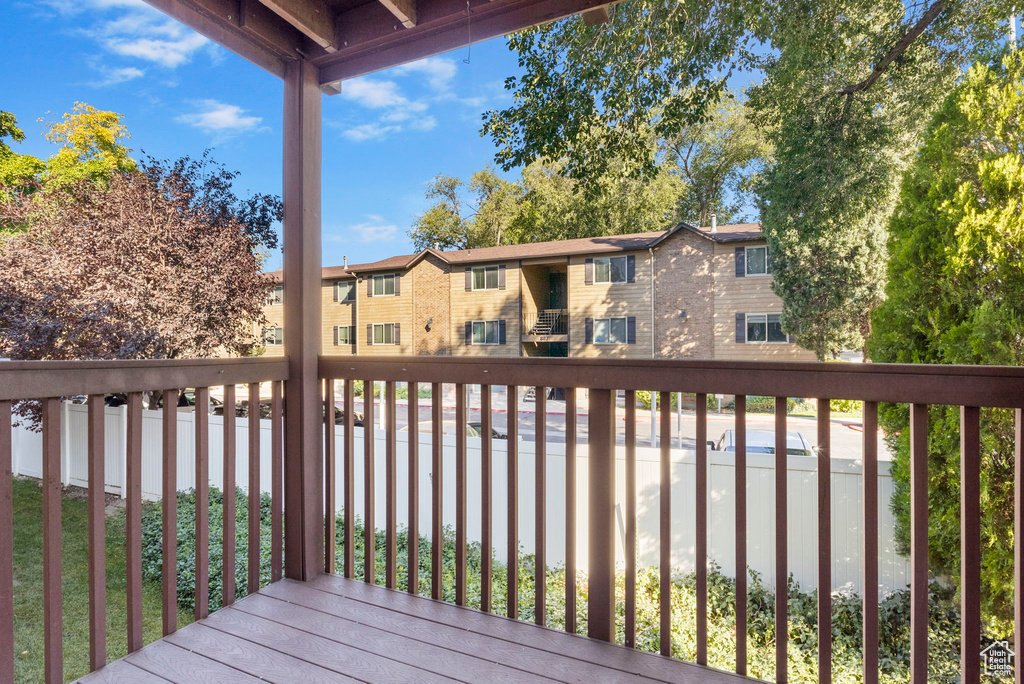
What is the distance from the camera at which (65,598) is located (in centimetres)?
313

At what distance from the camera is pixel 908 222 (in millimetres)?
2074

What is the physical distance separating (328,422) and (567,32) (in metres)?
1.97

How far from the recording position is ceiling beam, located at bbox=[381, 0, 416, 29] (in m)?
1.90

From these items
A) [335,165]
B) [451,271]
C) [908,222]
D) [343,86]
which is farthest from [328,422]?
[908,222]

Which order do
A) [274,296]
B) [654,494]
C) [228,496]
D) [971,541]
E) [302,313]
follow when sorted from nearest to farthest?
[971,541] < [228,496] < [302,313] < [274,296] < [654,494]

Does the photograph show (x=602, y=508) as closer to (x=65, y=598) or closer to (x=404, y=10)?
(x=404, y=10)

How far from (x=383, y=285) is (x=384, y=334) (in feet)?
0.83

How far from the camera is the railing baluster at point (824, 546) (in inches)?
59.2

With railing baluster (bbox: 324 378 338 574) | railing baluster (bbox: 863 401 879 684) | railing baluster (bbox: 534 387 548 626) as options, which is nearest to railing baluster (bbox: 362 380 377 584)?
railing baluster (bbox: 324 378 338 574)

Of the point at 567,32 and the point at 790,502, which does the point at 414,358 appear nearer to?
the point at 567,32

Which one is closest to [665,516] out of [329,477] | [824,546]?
[824,546]

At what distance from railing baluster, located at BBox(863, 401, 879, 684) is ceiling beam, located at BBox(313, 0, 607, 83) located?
157 centimetres

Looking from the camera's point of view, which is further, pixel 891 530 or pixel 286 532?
pixel 891 530

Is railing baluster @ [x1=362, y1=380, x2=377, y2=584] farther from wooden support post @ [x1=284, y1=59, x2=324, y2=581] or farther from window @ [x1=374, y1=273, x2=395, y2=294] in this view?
window @ [x1=374, y1=273, x2=395, y2=294]
